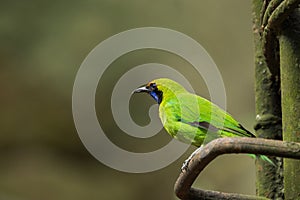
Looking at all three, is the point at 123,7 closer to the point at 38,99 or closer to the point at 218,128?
the point at 38,99

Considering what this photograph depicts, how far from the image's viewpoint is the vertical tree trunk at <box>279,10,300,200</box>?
1.34m

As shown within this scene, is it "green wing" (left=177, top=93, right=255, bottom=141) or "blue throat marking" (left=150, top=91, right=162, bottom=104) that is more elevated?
"blue throat marking" (left=150, top=91, right=162, bottom=104)

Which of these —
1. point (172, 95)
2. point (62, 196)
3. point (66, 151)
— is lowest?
point (62, 196)

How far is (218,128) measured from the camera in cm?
204

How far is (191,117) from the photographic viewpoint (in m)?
2.21

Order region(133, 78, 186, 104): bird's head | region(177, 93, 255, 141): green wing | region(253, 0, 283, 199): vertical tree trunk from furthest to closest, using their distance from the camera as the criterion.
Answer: region(133, 78, 186, 104): bird's head < region(177, 93, 255, 141): green wing < region(253, 0, 283, 199): vertical tree trunk

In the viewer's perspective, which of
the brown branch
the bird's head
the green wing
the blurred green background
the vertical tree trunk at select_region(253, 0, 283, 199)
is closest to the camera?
the brown branch

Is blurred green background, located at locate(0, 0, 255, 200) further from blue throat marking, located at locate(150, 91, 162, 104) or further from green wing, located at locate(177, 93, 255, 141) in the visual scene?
green wing, located at locate(177, 93, 255, 141)

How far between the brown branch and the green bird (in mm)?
641

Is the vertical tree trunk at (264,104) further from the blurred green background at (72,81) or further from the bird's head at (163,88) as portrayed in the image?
the blurred green background at (72,81)

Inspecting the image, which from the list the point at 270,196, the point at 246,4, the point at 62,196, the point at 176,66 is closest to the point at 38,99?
the point at 62,196

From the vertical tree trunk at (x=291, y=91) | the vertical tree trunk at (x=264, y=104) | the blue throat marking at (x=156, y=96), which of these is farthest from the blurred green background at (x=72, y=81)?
the vertical tree trunk at (x=291, y=91)

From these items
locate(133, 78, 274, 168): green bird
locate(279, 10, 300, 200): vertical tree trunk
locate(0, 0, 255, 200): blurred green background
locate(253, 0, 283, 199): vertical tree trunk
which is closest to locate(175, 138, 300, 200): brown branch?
locate(279, 10, 300, 200): vertical tree trunk

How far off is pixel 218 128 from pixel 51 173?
3.72 metres
